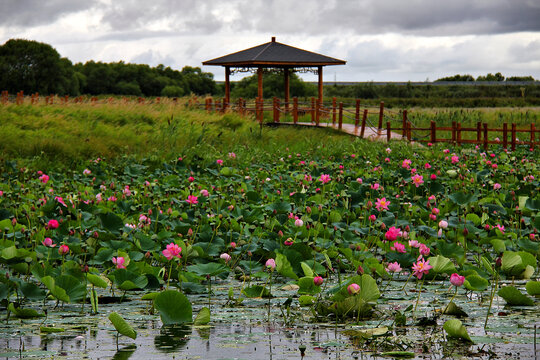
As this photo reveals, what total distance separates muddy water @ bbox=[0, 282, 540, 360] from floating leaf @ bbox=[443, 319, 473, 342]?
0.10 ft

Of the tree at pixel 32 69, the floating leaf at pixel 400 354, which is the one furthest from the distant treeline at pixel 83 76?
the floating leaf at pixel 400 354

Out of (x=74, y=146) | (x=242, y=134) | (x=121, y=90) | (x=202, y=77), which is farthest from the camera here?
(x=202, y=77)

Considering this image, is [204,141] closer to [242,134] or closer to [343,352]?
[242,134]

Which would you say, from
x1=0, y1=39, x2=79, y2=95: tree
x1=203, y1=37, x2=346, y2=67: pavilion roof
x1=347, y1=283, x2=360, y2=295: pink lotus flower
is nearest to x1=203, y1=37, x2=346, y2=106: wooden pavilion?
x1=203, y1=37, x2=346, y2=67: pavilion roof

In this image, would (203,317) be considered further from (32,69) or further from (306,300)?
(32,69)

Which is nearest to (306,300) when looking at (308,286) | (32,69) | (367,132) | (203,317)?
(308,286)

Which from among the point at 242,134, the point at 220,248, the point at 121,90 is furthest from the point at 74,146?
the point at 121,90

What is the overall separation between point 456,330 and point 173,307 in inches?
45.7

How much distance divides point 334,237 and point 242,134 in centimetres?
1069

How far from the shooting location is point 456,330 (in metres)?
2.60

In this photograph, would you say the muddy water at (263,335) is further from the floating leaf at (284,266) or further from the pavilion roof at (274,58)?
the pavilion roof at (274,58)

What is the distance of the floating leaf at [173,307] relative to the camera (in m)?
2.80

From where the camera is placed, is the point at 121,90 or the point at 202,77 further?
the point at 202,77

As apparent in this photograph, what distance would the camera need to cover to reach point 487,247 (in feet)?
16.2
